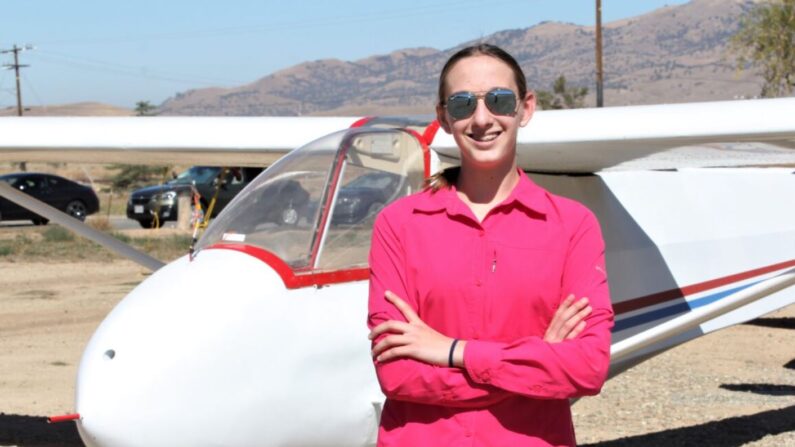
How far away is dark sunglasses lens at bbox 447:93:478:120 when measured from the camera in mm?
2906

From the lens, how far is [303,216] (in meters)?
5.29

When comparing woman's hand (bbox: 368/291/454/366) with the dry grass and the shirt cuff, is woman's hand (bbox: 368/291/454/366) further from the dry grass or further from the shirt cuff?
the dry grass

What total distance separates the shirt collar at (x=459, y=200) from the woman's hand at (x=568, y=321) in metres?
0.23

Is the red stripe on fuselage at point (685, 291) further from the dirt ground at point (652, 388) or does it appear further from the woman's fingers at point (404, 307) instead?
the woman's fingers at point (404, 307)

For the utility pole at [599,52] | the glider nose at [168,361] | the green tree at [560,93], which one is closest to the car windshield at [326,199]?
the glider nose at [168,361]

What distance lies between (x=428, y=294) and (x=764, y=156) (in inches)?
185

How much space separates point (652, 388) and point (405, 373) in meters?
7.41

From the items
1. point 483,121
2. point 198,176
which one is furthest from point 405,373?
point 198,176

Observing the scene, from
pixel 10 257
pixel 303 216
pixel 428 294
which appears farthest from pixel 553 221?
pixel 10 257

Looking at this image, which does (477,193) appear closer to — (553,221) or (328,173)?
(553,221)

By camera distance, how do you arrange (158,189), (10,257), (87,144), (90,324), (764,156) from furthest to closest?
1. (158,189)
2. (10,257)
3. (90,324)
4. (87,144)
5. (764,156)

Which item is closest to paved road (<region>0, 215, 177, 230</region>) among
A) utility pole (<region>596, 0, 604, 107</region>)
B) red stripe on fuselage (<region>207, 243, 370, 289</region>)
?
utility pole (<region>596, 0, 604, 107</region>)

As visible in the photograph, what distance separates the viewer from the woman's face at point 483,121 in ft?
9.53

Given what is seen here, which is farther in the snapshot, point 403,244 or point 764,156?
point 764,156
